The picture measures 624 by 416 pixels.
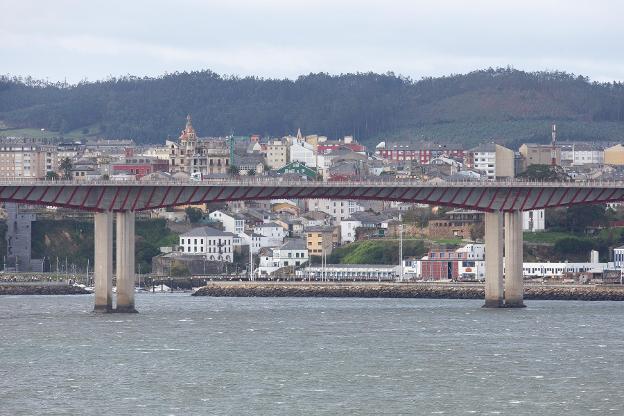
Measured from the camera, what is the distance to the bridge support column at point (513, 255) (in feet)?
395

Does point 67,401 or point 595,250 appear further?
point 595,250

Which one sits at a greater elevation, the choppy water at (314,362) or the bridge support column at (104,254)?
the bridge support column at (104,254)

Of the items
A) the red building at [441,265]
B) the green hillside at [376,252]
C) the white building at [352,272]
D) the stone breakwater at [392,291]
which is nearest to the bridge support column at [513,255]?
the stone breakwater at [392,291]

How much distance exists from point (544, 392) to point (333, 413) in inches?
378

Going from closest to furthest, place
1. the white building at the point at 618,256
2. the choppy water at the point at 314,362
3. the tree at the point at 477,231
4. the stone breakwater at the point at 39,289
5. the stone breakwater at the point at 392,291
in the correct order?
the choppy water at the point at 314,362 → the stone breakwater at the point at 392,291 → the stone breakwater at the point at 39,289 → the white building at the point at 618,256 → the tree at the point at 477,231

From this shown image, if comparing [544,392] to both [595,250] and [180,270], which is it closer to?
[595,250]

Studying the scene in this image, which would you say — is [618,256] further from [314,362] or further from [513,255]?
[314,362]

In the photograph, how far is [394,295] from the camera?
508 feet

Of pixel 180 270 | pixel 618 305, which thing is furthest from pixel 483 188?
pixel 180 270

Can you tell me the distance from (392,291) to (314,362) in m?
71.5

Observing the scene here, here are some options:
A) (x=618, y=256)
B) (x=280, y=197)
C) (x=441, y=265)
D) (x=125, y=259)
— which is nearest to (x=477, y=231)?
(x=441, y=265)

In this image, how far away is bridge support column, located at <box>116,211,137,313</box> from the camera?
115375 mm

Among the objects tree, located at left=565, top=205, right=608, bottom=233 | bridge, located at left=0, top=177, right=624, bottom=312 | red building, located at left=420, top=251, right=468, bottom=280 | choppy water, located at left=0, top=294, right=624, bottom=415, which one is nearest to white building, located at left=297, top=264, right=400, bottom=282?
red building, located at left=420, top=251, right=468, bottom=280

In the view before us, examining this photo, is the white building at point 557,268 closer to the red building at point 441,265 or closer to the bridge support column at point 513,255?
the red building at point 441,265
